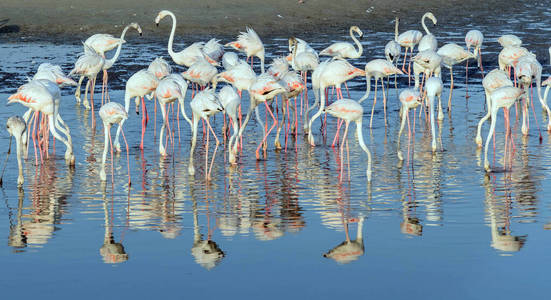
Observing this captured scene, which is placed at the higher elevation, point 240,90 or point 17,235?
point 240,90

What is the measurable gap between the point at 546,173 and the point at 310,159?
2.65 m

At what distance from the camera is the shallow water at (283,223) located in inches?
252

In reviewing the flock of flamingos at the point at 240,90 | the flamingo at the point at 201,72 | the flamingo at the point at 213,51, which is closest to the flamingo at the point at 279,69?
the flock of flamingos at the point at 240,90

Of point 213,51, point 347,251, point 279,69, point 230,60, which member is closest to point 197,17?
point 213,51

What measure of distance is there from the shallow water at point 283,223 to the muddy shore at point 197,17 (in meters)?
10.3

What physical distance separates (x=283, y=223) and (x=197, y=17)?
52.8 feet

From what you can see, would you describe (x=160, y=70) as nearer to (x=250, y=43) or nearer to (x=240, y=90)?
(x=240, y=90)

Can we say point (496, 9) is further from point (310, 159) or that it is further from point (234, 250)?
point (234, 250)

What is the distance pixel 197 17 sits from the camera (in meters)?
23.3

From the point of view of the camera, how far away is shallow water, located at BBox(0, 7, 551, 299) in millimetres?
6391

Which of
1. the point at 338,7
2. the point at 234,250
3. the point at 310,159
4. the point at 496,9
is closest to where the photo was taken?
the point at 234,250

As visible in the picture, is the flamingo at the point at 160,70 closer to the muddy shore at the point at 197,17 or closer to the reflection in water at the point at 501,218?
the reflection in water at the point at 501,218

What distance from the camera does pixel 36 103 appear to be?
32.0 feet

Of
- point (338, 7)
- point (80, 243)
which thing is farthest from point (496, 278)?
point (338, 7)
